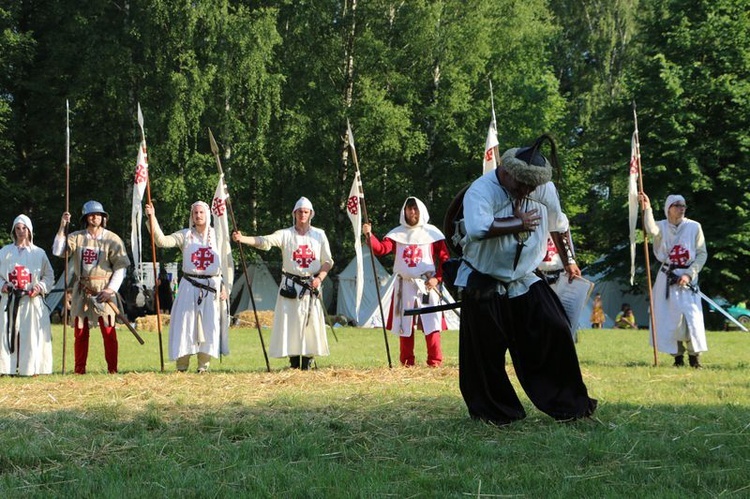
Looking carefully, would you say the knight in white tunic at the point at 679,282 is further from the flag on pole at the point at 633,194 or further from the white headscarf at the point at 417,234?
the white headscarf at the point at 417,234

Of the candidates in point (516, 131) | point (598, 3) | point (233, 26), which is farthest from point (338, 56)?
point (598, 3)

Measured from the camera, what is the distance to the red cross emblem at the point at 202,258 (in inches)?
413

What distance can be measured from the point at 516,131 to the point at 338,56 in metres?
6.58

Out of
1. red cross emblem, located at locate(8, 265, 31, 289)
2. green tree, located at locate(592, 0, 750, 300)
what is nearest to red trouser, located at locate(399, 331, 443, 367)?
red cross emblem, located at locate(8, 265, 31, 289)

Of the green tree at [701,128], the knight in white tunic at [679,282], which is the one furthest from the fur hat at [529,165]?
the green tree at [701,128]

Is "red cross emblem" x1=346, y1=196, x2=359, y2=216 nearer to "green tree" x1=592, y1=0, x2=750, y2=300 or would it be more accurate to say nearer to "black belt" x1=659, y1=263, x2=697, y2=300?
"black belt" x1=659, y1=263, x2=697, y2=300

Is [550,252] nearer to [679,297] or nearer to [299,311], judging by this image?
[679,297]

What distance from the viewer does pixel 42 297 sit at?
431 inches

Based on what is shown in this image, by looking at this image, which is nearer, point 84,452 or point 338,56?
point 84,452

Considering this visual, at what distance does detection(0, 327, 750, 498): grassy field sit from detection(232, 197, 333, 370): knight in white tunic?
0.97 meters

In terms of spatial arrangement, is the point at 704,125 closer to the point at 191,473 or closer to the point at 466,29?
the point at 466,29

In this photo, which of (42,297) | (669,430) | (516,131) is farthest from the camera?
(516,131)

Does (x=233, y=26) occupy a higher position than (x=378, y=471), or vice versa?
(x=233, y=26)

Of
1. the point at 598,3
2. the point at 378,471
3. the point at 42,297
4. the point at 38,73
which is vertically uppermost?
the point at 598,3
